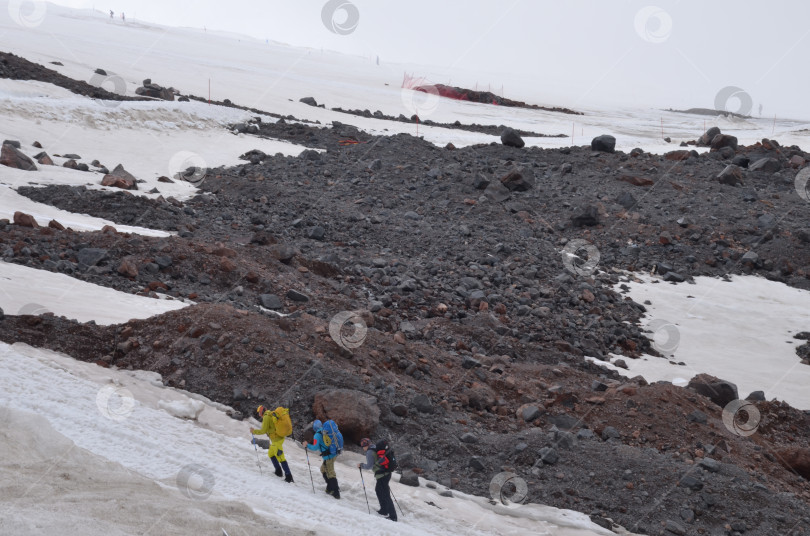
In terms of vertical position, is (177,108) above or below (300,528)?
above

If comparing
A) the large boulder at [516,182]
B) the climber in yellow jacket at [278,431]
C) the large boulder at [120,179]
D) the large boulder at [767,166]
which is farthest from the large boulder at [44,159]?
the large boulder at [767,166]

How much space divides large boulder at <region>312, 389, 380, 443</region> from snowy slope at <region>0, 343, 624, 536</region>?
14.1 inches

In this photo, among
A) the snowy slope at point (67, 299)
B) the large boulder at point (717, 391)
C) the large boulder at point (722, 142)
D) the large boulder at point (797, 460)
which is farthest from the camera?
the large boulder at point (722, 142)

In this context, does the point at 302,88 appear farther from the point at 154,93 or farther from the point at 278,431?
the point at 278,431

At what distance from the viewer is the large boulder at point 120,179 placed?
19.1 m

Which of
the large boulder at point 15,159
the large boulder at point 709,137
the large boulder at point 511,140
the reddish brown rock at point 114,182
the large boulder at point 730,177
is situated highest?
the large boulder at point 709,137

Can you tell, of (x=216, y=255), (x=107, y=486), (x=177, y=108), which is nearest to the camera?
(x=107, y=486)

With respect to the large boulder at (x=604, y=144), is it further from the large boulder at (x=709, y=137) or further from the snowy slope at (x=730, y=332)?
the snowy slope at (x=730, y=332)

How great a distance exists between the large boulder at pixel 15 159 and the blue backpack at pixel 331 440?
14.9 meters

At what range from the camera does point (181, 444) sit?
788 cm

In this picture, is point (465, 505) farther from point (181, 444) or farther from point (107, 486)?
point (107, 486)

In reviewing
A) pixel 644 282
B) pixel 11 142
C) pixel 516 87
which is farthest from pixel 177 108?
pixel 516 87

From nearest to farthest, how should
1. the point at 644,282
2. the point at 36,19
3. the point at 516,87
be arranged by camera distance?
the point at 644,282
the point at 36,19
the point at 516,87

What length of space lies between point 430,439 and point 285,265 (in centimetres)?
670
